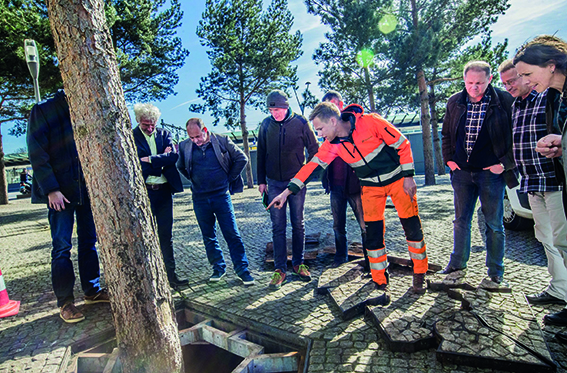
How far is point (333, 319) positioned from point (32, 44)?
7621mm

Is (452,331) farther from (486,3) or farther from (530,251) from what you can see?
(486,3)

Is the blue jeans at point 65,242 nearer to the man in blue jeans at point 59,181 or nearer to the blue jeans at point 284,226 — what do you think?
the man in blue jeans at point 59,181

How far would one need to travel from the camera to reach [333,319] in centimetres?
290

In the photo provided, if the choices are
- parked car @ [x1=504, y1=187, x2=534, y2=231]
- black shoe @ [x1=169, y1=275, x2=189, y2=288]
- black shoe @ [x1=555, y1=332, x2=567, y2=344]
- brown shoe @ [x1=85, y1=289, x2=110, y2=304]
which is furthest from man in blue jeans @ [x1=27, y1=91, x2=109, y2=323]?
parked car @ [x1=504, y1=187, x2=534, y2=231]

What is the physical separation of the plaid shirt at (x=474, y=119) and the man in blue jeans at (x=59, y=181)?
143 inches

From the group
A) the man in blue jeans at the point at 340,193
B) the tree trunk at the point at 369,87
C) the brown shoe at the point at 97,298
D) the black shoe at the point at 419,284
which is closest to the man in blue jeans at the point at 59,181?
the brown shoe at the point at 97,298

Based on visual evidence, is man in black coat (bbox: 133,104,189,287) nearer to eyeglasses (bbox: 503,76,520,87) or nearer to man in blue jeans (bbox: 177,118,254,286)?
man in blue jeans (bbox: 177,118,254,286)

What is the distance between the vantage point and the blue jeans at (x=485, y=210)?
3303 mm

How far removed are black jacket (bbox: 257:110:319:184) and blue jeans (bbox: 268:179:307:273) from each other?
0.14m

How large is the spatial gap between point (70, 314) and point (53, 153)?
146cm

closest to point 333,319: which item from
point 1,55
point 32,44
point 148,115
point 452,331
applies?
point 452,331

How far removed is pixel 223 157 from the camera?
13.5 ft

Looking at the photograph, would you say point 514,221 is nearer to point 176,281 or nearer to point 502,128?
point 502,128

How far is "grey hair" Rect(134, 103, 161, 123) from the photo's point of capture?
3.83m
